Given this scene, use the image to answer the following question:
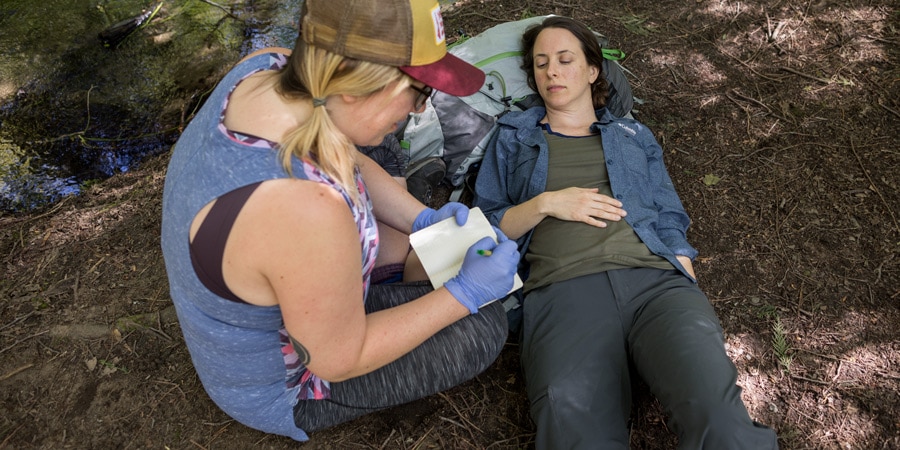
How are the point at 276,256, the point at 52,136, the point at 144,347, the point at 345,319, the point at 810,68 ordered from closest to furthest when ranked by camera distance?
1. the point at 276,256
2. the point at 345,319
3. the point at 144,347
4. the point at 810,68
5. the point at 52,136

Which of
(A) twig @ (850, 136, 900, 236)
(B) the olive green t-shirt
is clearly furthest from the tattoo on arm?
(A) twig @ (850, 136, 900, 236)

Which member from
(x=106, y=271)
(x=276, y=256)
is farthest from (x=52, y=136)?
(x=276, y=256)

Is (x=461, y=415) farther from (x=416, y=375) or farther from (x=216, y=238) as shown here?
(x=216, y=238)

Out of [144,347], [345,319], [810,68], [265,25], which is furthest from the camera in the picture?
[265,25]

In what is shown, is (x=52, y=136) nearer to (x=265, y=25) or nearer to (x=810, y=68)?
(x=265, y=25)

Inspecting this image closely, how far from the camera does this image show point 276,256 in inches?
57.3

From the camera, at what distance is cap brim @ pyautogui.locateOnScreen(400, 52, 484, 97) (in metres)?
1.57

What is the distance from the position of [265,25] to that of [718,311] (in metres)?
4.33

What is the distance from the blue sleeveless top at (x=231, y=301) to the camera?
1.53 metres

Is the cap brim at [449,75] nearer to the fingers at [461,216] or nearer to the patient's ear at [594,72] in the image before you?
the fingers at [461,216]

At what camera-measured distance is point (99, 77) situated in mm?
4617

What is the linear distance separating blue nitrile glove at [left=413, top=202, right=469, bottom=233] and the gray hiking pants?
21.7 inches

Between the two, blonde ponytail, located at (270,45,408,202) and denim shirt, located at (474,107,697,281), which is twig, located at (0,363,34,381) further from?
denim shirt, located at (474,107,697,281)

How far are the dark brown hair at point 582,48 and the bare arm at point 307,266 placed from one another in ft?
7.43
